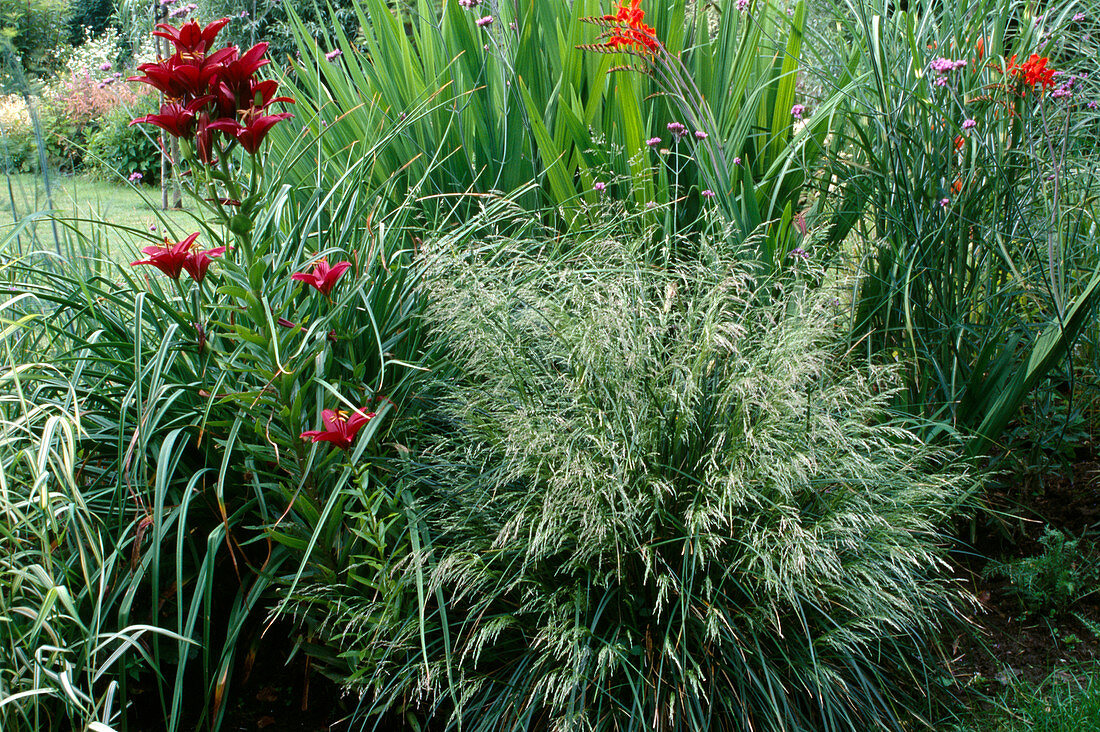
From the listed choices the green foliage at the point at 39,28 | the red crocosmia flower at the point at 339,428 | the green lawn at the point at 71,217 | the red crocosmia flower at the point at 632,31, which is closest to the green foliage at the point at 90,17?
the green foliage at the point at 39,28

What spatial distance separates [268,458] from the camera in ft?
6.18

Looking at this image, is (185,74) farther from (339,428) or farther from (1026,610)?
(1026,610)

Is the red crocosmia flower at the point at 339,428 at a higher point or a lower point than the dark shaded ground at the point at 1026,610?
higher

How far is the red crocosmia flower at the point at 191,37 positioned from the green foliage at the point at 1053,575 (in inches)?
98.2

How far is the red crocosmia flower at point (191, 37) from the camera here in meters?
1.56

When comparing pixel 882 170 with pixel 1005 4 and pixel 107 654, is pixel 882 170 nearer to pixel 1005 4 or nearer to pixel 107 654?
pixel 1005 4

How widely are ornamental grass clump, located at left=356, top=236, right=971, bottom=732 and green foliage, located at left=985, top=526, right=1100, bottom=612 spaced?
50 centimetres

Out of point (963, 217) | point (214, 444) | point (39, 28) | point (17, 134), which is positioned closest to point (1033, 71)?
point (963, 217)

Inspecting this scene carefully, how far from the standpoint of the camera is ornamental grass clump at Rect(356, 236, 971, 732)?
1785 millimetres

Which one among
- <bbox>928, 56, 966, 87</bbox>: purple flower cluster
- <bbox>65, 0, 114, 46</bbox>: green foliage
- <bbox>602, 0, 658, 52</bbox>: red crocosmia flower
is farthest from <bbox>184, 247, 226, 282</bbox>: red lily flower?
<bbox>65, 0, 114, 46</bbox>: green foliage

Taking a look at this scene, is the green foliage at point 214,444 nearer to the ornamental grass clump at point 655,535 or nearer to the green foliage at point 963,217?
the ornamental grass clump at point 655,535

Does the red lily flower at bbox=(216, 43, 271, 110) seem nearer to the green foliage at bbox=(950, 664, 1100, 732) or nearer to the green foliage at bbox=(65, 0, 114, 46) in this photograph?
the green foliage at bbox=(950, 664, 1100, 732)

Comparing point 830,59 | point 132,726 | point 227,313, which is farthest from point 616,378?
point 830,59

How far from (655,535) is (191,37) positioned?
1.50 m
